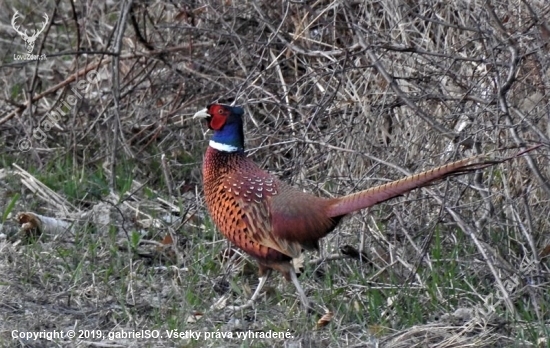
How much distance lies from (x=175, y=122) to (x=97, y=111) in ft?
1.70

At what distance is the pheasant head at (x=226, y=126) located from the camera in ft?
15.0

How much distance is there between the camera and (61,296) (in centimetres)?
439

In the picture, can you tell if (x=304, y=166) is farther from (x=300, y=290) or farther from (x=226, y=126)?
(x=300, y=290)

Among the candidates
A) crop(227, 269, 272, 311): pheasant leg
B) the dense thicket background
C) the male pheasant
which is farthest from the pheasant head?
crop(227, 269, 272, 311): pheasant leg

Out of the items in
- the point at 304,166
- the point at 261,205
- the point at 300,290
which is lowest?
the point at 300,290

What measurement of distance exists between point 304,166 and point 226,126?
703 mm

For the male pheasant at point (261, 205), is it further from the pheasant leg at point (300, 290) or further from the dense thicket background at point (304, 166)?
the dense thicket background at point (304, 166)

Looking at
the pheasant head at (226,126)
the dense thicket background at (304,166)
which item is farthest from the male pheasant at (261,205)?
the dense thicket background at (304,166)

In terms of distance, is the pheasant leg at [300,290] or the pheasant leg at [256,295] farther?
the pheasant leg at [256,295]

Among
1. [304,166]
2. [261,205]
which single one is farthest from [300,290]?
[304,166]

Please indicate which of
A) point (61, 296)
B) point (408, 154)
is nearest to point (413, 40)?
point (408, 154)

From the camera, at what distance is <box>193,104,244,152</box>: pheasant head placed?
4.57 metres

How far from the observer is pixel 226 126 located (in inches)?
181

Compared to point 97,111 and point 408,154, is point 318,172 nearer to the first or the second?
point 408,154
